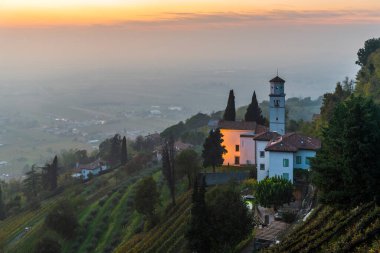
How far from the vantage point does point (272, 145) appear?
41.4m

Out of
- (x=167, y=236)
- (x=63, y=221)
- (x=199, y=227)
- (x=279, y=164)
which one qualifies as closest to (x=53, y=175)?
(x=63, y=221)

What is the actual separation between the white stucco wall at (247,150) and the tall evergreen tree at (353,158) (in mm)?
26686

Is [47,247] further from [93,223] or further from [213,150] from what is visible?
[213,150]

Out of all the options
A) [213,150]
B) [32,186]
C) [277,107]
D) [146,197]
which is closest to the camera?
[146,197]

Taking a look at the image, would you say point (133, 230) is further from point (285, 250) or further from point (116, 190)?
point (285, 250)

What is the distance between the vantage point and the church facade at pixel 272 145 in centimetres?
4122

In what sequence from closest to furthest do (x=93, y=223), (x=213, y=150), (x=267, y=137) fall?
(x=267, y=137)
(x=213, y=150)
(x=93, y=223)

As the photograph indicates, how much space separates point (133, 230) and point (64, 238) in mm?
7476

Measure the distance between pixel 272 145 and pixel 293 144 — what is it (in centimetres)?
185

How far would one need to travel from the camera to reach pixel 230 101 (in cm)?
6209

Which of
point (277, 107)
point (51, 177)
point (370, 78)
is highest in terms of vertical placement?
point (370, 78)

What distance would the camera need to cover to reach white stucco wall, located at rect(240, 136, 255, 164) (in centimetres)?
5288

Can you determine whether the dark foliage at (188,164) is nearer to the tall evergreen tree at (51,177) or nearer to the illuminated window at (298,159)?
the illuminated window at (298,159)

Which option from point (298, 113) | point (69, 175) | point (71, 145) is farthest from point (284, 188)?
point (71, 145)
